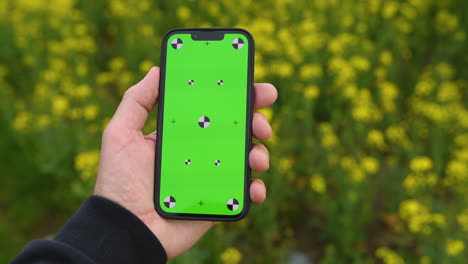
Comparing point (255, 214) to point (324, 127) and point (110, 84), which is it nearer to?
point (324, 127)

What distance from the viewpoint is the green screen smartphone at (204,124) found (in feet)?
5.32

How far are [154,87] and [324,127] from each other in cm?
139

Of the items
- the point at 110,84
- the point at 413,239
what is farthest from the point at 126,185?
the point at 110,84

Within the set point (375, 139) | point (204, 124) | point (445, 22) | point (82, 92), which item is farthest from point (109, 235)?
point (445, 22)

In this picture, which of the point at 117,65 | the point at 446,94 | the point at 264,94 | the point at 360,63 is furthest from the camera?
the point at 117,65

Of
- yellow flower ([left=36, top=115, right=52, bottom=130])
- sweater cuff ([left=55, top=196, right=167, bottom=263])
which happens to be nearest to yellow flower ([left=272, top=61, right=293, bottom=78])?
yellow flower ([left=36, top=115, right=52, bottom=130])

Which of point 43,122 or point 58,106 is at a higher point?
point 58,106

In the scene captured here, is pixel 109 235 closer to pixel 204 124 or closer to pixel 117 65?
pixel 204 124

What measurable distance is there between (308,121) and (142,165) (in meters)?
1.50

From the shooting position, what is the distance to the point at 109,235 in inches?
58.7

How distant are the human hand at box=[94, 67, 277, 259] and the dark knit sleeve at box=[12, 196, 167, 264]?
6cm

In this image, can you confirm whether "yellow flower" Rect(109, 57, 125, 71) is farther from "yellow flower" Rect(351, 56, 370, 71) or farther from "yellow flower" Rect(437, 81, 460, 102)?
"yellow flower" Rect(437, 81, 460, 102)

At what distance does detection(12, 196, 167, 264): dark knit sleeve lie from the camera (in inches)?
52.8

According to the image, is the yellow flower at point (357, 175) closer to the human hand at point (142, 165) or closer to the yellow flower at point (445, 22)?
the human hand at point (142, 165)
